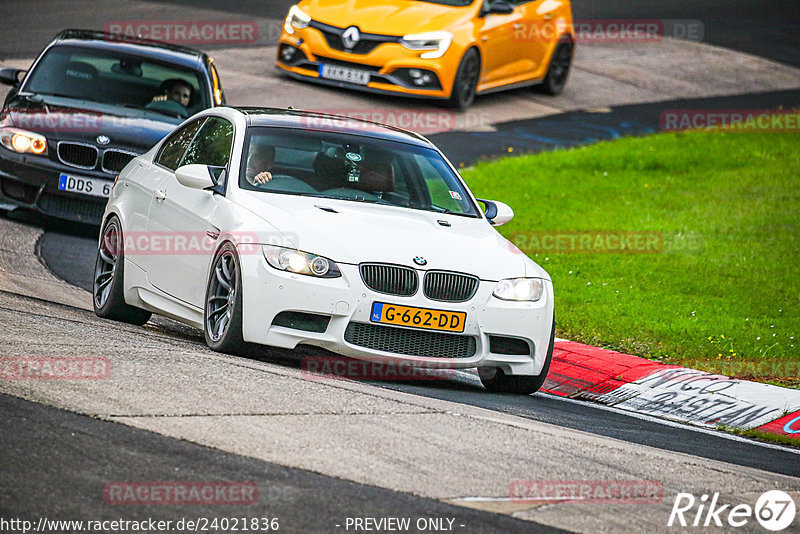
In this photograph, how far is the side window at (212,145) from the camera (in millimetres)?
9195

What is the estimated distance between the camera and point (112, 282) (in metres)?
9.54

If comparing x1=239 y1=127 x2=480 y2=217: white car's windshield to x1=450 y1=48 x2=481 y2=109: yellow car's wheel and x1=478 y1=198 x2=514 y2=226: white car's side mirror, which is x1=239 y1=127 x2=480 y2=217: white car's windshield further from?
x1=450 y1=48 x2=481 y2=109: yellow car's wheel

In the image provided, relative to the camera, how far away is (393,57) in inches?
763

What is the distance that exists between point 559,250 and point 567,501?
8.37 metres

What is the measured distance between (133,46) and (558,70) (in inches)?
399

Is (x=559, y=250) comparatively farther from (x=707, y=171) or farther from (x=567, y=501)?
(x=567, y=501)

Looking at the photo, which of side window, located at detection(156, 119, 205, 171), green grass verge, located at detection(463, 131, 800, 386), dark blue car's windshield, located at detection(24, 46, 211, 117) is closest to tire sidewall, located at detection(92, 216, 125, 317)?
side window, located at detection(156, 119, 205, 171)

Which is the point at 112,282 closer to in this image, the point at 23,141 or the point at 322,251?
the point at 322,251

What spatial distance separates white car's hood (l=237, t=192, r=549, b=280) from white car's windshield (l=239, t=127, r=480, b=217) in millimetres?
222

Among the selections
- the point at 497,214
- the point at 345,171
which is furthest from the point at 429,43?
the point at 345,171

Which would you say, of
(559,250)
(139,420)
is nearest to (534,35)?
(559,250)

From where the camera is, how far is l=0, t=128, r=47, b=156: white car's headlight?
12414 millimetres

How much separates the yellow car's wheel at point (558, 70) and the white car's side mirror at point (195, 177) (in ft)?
46.2

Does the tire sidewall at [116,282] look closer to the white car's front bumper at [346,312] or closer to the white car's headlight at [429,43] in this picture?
the white car's front bumper at [346,312]
